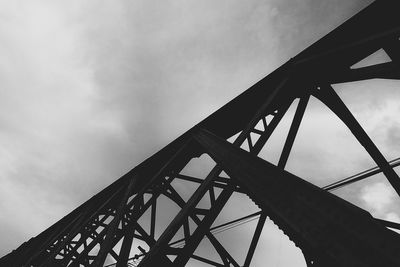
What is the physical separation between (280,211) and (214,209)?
1549mm

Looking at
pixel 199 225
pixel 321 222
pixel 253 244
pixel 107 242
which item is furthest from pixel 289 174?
pixel 107 242

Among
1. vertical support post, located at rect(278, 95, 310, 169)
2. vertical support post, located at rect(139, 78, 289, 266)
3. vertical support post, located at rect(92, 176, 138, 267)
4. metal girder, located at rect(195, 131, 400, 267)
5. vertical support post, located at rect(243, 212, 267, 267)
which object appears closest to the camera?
metal girder, located at rect(195, 131, 400, 267)

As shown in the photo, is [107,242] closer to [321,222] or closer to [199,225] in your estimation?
[199,225]

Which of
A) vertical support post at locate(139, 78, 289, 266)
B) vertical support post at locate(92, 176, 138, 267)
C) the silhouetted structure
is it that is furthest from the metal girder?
vertical support post at locate(92, 176, 138, 267)

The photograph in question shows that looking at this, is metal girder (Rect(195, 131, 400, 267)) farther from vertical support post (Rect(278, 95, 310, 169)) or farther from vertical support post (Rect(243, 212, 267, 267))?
vertical support post (Rect(243, 212, 267, 267))

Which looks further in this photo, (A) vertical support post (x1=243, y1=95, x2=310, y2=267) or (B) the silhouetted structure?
(A) vertical support post (x1=243, y1=95, x2=310, y2=267)

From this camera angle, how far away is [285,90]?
167 inches

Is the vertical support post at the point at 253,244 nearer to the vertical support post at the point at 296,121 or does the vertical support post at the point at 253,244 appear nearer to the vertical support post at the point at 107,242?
the vertical support post at the point at 296,121

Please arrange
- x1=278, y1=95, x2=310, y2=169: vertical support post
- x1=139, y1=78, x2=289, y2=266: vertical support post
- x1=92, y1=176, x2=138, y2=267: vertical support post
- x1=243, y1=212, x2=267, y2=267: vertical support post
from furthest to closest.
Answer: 1. x1=92, y1=176, x2=138, y2=267: vertical support post
2. x1=243, y1=212, x2=267, y2=267: vertical support post
3. x1=278, y1=95, x2=310, y2=169: vertical support post
4. x1=139, y1=78, x2=289, y2=266: vertical support post

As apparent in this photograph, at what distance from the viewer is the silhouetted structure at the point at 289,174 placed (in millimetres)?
1878

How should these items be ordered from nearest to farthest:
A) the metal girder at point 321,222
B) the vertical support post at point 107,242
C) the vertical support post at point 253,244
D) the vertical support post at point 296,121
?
the metal girder at point 321,222, the vertical support post at point 296,121, the vertical support post at point 253,244, the vertical support post at point 107,242

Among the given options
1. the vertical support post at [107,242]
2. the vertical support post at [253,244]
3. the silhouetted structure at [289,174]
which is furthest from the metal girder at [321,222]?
the vertical support post at [107,242]

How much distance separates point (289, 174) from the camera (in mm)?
2520

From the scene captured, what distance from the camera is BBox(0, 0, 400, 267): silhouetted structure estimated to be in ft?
6.16
